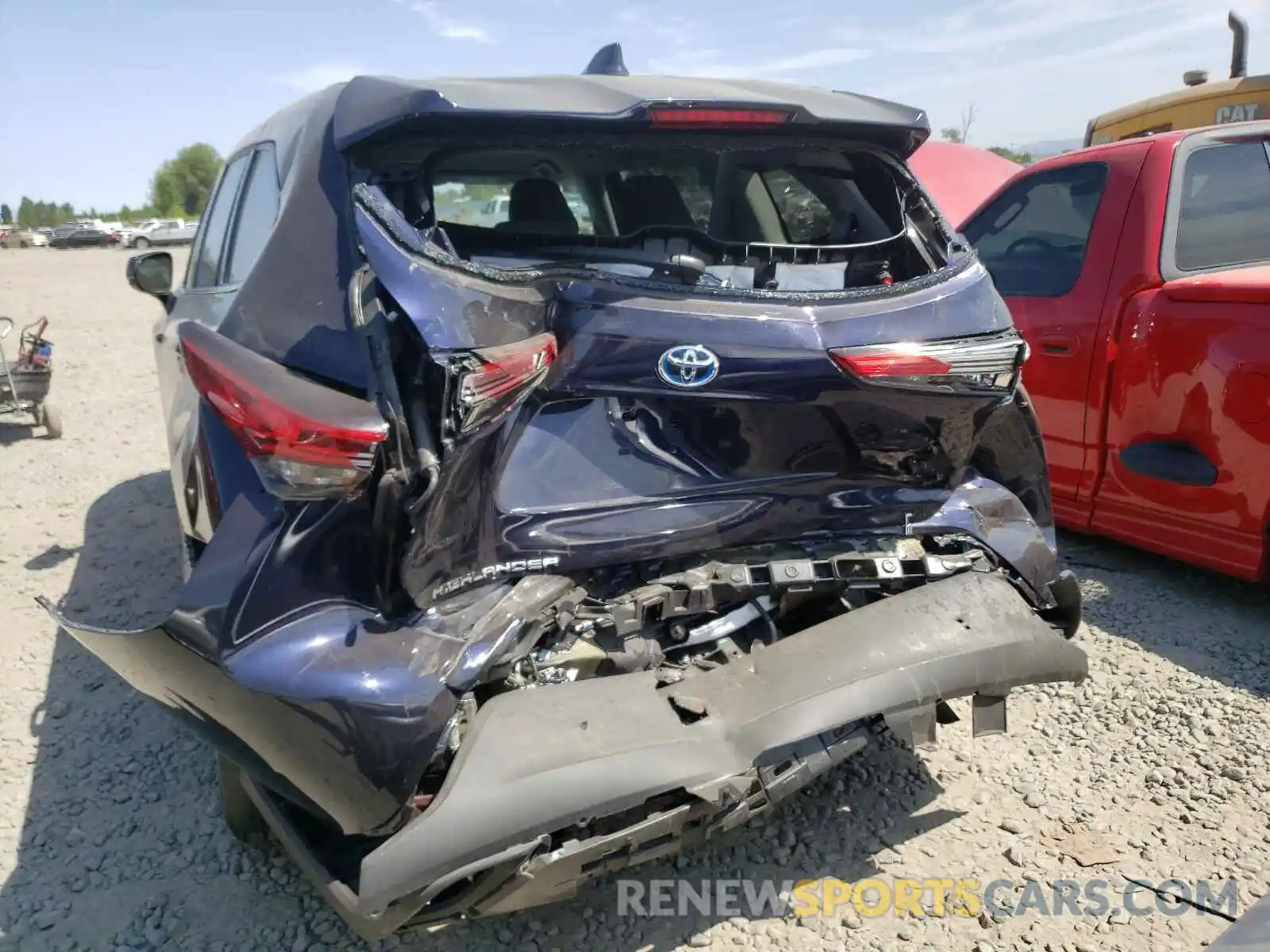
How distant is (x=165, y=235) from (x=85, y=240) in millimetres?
4037

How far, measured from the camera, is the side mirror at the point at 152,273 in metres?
3.92

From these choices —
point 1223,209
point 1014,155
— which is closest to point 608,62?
point 1223,209

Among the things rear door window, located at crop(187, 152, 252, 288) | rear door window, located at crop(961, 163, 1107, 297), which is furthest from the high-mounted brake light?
rear door window, located at crop(961, 163, 1107, 297)

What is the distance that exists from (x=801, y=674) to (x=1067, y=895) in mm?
961

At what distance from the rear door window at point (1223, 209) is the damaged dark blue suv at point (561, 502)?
1779mm

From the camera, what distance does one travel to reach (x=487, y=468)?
1.97 meters

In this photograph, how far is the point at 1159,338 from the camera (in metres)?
3.66

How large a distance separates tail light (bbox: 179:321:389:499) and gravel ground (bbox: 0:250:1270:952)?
51 centimetres

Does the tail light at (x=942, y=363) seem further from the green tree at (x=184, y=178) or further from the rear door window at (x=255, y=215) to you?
the green tree at (x=184, y=178)

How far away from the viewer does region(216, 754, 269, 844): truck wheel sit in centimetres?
243

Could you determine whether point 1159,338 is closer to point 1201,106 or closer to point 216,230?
point 216,230

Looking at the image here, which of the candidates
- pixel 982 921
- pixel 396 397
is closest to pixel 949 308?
pixel 396 397

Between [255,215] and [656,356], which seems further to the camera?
[255,215]

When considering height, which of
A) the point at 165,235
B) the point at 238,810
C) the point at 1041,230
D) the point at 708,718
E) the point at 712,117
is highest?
the point at 165,235
